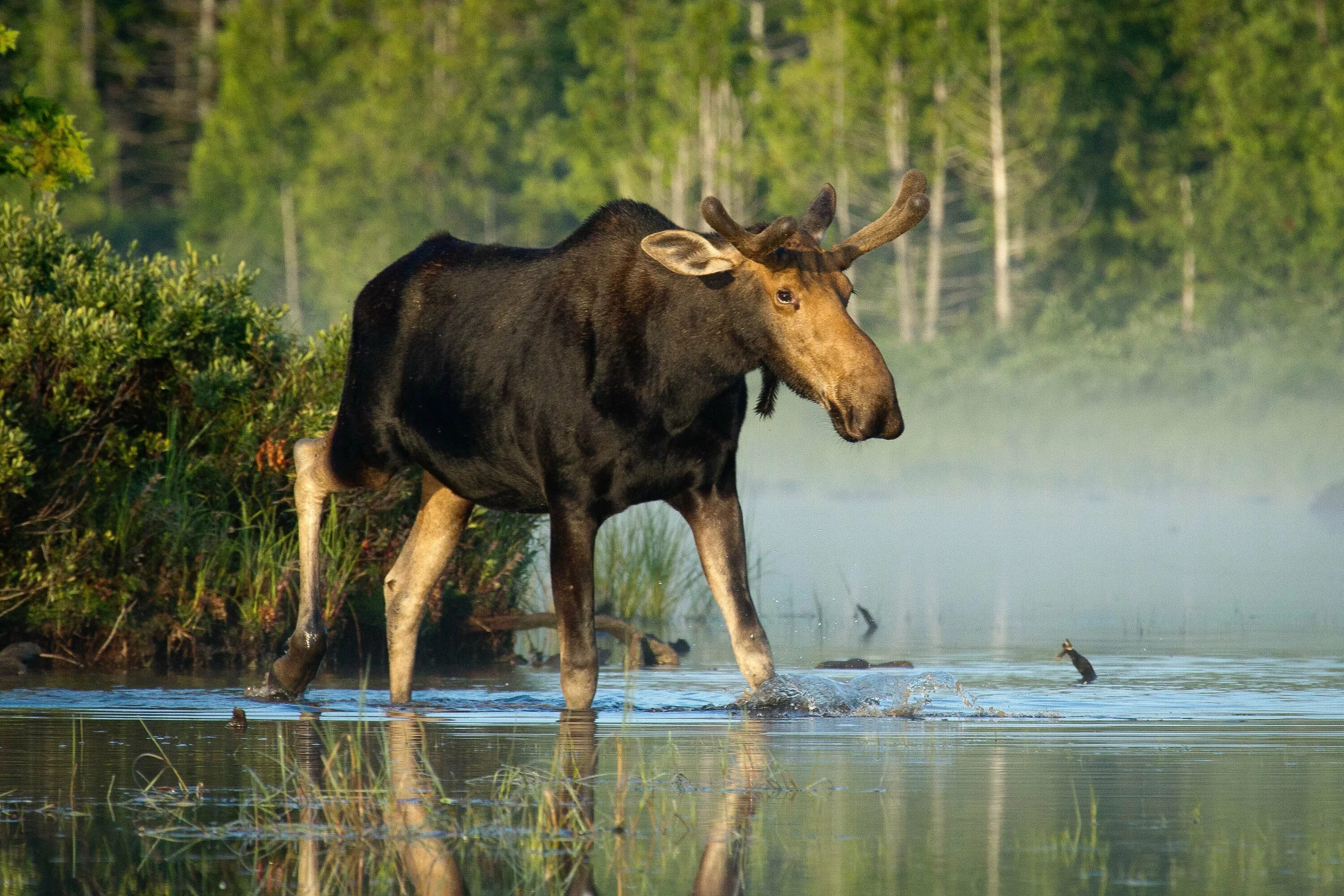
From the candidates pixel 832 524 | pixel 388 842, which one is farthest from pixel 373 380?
pixel 832 524

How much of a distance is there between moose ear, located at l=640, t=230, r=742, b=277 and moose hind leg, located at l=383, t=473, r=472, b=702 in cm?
186

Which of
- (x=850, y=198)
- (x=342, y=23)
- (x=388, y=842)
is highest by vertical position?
(x=342, y=23)

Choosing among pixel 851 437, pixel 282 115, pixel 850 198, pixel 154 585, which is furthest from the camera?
pixel 282 115

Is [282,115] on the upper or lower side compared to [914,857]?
upper

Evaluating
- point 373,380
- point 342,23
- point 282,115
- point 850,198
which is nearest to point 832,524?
point 373,380

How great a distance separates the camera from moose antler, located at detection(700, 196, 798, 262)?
8414mm

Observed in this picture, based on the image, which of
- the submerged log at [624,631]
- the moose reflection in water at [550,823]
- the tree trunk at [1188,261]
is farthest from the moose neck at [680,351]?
the tree trunk at [1188,261]

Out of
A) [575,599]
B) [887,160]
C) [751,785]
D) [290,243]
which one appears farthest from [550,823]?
[290,243]

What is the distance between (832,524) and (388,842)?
64.0ft

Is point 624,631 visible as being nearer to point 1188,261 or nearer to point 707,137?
point 1188,261

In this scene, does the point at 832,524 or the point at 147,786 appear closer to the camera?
the point at 147,786

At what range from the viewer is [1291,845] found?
5781mm

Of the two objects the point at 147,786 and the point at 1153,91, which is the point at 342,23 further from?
the point at 147,786

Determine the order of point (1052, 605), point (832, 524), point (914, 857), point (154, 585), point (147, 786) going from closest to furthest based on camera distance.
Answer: point (914, 857)
point (147, 786)
point (154, 585)
point (1052, 605)
point (832, 524)
